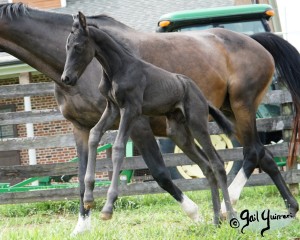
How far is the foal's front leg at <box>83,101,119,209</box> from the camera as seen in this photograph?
175 inches

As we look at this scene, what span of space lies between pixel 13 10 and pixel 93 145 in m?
2.31

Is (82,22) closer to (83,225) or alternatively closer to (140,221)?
(83,225)

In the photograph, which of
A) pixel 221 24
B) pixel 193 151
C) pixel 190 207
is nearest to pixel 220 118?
pixel 193 151

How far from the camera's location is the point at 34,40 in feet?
20.6

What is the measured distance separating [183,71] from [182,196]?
140 centimetres

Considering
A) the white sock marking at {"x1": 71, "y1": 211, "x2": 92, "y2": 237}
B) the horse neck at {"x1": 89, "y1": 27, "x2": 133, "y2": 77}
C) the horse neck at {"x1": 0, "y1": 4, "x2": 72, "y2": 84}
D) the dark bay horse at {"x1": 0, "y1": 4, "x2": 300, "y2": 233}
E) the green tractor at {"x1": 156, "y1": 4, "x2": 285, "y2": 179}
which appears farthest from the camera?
the green tractor at {"x1": 156, "y1": 4, "x2": 285, "y2": 179}

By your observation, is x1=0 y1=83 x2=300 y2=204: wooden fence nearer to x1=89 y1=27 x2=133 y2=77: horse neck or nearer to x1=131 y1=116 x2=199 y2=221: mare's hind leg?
x1=131 y1=116 x2=199 y2=221: mare's hind leg

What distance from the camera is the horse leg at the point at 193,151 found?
5.42 metres

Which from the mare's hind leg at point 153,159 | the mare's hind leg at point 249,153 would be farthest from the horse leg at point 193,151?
the mare's hind leg at point 249,153

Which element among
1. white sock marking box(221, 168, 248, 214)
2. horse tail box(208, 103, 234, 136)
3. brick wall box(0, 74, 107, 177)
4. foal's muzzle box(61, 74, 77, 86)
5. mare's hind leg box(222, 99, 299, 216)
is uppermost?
foal's muzzle box(61, 74, 77, 86)

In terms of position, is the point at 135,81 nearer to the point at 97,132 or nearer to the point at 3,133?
the point at 97,132

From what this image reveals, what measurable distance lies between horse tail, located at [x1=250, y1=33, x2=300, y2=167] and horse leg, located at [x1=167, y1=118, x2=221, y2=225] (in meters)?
2.35

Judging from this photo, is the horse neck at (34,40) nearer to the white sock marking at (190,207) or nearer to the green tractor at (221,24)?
the white sock marking at (190,207)

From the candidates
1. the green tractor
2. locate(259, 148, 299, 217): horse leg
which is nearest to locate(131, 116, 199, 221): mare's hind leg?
locate(259, 148, 299, 217): horse leg
